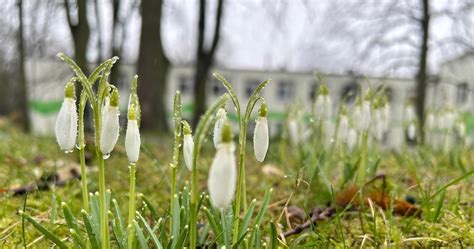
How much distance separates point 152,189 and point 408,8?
13.3 meters

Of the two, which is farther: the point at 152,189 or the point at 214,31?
the point at 214,31

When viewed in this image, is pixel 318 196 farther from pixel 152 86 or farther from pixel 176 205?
pixel 152 86

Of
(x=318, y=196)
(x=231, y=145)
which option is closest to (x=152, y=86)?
(x=318, y=196)

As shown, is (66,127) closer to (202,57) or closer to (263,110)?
(263,110)

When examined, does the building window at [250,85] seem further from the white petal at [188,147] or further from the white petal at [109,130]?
the white petal at [109,130]

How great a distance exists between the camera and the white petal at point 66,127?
131 centimetres

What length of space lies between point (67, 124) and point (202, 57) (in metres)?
10.3

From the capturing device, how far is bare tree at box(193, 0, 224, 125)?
1100 centimetres

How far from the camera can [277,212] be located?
239 centimetres

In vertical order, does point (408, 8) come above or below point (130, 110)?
above

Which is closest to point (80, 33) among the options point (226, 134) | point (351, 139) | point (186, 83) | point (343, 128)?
point (351, 139)

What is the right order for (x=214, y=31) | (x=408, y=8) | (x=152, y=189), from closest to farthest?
(x=152, y=189) < (x=214, y=31) < (x=408, y=8)

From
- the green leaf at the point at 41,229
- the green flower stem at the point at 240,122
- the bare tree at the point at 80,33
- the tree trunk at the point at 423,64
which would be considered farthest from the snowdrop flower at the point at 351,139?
the tree trunk at the point at 423,64

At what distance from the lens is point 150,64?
923 cm
